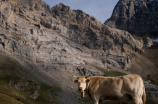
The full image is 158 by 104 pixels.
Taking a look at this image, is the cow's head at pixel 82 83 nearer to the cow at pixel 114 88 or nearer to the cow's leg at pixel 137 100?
the cow at pixel 114 88

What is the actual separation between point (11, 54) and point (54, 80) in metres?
60.4

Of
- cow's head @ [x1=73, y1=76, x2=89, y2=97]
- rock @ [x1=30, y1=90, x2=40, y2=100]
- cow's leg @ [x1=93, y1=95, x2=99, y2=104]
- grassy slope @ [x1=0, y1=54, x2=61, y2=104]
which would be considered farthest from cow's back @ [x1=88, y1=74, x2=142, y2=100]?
rock @ [x1=30, y1=90, x2=40, y2=100]

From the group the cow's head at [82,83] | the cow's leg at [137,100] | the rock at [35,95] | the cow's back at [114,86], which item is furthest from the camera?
the rock at [35,95]

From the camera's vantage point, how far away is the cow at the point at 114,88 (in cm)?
1234

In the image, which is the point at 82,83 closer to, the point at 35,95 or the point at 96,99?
the point at 96,99

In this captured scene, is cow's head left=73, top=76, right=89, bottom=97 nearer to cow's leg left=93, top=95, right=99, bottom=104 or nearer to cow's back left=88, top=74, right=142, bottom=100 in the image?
cow's back left=88, top=74, right=142, bottom=100

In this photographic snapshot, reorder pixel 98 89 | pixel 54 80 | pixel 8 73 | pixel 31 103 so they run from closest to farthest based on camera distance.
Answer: pixel 98 89, pixel 31 103, pixel 8 73, pixel 54 80

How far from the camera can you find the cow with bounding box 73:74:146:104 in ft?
40.5

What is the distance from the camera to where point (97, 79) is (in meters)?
13.9

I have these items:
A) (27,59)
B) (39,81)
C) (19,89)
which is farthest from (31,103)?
(27,59)

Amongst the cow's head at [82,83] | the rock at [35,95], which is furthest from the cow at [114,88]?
the rock at [35,95]

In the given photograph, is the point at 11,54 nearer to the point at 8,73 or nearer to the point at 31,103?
the point at 8,73

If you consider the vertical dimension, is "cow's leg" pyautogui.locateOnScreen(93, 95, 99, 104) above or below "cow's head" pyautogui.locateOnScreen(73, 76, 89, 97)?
below

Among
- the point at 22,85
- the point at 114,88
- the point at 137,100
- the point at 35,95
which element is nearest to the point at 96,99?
the point at 114,88
